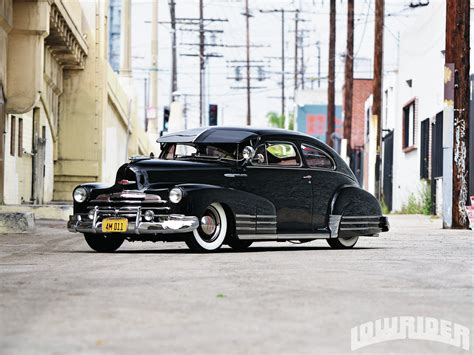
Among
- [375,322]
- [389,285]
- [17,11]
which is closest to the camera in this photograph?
[375,322]

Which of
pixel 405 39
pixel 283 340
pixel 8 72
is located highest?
pixel 405 39

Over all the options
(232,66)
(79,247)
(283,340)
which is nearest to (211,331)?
(283,340)

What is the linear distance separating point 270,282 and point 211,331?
369 centimetres

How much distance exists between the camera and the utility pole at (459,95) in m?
26.6

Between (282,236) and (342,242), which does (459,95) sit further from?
(282,236)

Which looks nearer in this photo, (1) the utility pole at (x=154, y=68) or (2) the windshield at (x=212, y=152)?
(2) the windshield at (x=212, y=152)

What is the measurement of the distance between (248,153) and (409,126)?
120 ft

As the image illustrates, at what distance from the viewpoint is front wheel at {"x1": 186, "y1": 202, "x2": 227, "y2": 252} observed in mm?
16422

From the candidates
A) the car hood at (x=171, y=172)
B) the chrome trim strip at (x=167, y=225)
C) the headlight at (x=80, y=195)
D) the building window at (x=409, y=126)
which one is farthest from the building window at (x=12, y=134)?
the building window at (x=409, y=126)

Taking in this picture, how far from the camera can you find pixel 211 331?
7.96 metres

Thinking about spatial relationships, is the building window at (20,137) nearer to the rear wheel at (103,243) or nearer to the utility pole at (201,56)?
the rear wheel at (103,243)

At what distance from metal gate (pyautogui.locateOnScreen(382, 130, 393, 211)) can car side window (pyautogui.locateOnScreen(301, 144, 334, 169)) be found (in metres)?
38.0

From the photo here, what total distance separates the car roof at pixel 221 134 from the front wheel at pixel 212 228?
1.17 m

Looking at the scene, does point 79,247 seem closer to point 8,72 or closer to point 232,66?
point 8,72
